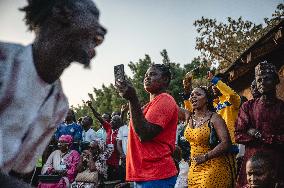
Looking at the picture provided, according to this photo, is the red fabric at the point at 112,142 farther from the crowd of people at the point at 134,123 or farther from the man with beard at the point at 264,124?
the man with beard at the point at 264,124

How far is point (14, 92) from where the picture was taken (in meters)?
1.30

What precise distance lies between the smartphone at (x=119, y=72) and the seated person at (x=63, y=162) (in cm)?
358

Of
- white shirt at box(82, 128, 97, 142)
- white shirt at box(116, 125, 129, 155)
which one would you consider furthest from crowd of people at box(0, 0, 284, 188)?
white shirt at box(82, 128, 97, 142)

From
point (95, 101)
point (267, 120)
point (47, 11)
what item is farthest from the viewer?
point (95, 101)

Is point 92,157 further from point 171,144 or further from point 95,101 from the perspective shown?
point 95,101

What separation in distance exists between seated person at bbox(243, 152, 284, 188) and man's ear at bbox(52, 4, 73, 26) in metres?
2.14

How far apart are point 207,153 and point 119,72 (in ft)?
4.68

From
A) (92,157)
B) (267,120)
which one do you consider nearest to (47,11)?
(267,120)

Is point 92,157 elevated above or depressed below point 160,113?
below

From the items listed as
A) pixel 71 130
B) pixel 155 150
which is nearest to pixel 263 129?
pixel 155 150

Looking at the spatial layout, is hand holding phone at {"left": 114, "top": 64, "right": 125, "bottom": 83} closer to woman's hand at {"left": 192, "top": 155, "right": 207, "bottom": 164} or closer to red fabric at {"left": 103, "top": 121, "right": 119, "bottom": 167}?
woman's hand at {"left": 192, "top": 155, "right": 207, "bottom": 164}

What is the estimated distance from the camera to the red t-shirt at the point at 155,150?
110 inches

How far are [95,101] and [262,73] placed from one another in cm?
3312

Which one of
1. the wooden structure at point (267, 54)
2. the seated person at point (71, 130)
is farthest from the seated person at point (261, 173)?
the seated person at point (71, 130)
